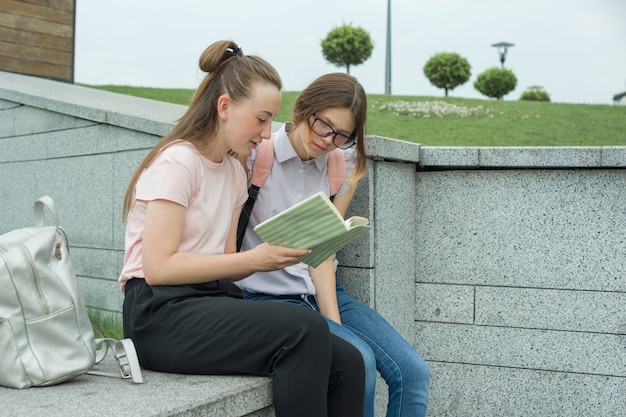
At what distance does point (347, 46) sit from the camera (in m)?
27.7

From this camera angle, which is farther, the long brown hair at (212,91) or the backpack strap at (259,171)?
the backpack strap at (259,171)

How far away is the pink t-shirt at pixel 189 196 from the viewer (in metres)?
2.55

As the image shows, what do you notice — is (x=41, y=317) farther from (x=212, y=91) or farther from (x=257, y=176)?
Answer: (x=257, y=176)

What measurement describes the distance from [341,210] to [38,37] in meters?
8.97

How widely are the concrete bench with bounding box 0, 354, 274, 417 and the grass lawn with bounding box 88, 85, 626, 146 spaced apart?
28.1 ft

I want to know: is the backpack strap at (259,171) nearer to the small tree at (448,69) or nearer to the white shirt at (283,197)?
the white shirt at (283,197)

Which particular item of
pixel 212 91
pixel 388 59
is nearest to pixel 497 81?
pixel 388 59

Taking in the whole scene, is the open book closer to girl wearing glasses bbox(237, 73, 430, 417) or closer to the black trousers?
the black trousers

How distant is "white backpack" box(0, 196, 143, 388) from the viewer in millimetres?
2314

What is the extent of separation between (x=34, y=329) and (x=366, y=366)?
1.16 metres

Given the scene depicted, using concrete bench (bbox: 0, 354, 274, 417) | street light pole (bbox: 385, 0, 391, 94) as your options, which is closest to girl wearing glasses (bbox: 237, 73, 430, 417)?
concrete bench (bbox: 0, 354, 274, 417)

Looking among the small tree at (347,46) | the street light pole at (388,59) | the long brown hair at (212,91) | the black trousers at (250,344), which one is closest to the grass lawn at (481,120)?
the street light pole at (388,59)

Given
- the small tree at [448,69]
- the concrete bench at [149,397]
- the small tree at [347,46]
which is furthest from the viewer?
the small tree at [347,46]

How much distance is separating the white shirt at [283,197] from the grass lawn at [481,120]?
7740 mm
